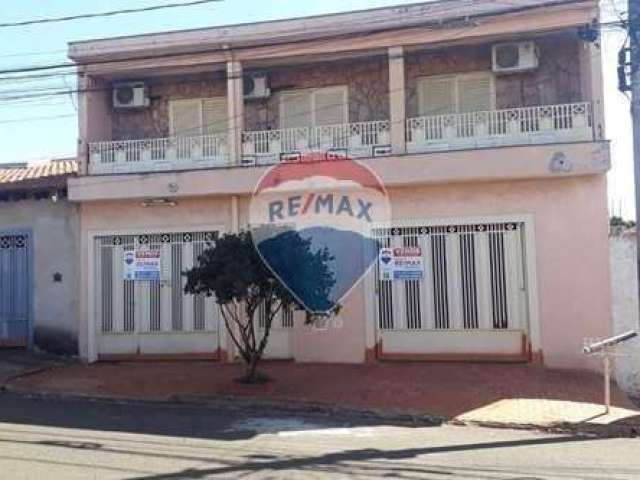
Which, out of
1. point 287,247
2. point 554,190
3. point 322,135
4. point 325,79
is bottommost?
point 287,247

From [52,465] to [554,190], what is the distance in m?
9.51

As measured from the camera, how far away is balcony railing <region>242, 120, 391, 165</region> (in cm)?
1428

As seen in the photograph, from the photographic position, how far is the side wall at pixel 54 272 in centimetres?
1545

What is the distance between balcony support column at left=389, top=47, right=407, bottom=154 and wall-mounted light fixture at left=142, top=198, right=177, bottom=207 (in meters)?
4.43

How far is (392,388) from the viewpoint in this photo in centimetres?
1167

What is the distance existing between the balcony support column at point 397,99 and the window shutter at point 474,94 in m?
1.52

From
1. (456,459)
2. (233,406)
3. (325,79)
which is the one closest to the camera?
(456,459)

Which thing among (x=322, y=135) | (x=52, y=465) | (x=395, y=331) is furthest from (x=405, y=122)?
(x=52, y=465)

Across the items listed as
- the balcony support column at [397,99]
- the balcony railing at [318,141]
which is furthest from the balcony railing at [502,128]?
the balcony railing at [318,141]

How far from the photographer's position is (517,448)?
818 centimetres

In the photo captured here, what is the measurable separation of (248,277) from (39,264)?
6.33 metres

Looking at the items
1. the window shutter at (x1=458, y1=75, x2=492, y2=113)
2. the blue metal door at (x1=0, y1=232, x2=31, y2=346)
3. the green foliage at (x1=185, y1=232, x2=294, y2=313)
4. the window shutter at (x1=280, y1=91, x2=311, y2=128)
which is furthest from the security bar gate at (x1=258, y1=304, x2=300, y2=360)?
the window shutter at (x1=458, y1=75, x2=492, y2=113)

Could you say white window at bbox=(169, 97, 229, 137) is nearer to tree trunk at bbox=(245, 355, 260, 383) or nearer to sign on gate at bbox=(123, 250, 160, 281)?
sign on gate at bbox=(123, 250, 160, 281)

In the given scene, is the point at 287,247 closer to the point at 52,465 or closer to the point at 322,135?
the point at 322,135
